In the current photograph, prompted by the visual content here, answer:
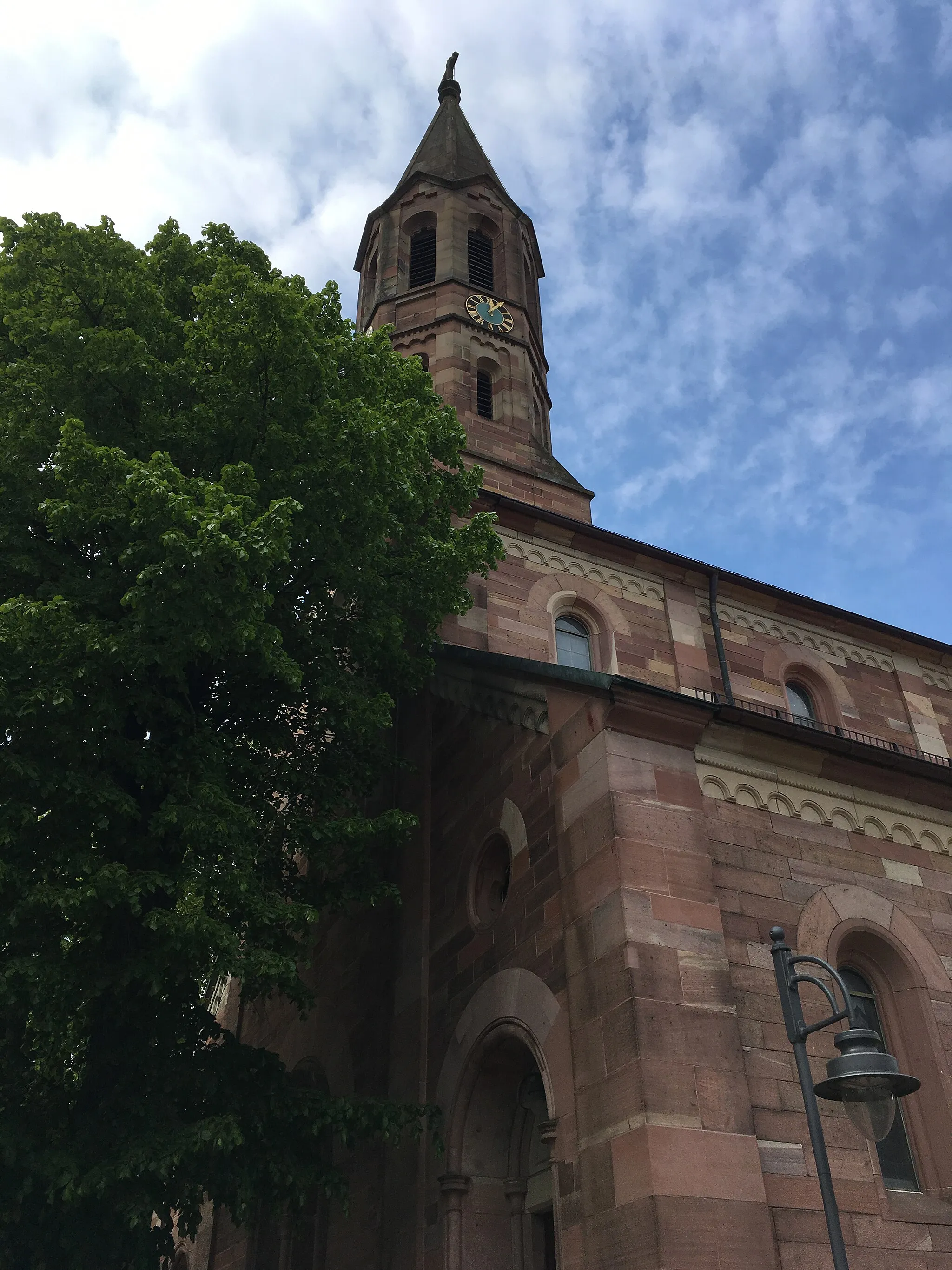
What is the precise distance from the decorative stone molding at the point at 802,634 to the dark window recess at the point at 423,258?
35.8 ft

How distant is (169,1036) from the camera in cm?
1026

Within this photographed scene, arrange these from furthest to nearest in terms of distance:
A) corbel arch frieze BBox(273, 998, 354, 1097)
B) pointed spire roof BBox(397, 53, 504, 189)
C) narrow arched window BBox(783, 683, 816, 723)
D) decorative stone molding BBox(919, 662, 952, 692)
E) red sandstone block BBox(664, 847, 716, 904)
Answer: pointed spire roof BBox(397, 53, 504, 189) < decorative stone molding BBox(919, 662, 952, 692) < narrow arched window BBox(783, 683, 816, 723) < corbel arch frieze BBox(273, 998, 354, 1097) < red sandstone block BBox(664, 847, 716, 904)

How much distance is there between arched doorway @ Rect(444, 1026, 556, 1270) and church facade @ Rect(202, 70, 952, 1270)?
2cm

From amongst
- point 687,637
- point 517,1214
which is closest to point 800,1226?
point 517,1214

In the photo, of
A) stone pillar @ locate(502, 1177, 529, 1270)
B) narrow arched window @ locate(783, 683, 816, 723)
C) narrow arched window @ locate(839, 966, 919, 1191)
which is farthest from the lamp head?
narrow arched window @ locate(783, 683, 816, 723)

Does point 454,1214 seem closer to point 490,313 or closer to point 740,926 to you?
point 740,926

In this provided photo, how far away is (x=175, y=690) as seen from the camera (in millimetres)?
10898

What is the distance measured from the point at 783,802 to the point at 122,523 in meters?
6.75

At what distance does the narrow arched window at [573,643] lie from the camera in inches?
717

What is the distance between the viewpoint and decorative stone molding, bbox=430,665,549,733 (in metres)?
11.7

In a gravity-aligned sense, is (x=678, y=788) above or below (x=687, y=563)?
below

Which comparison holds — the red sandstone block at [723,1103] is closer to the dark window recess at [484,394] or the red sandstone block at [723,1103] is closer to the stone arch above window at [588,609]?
the stone arch above window at [588,609]

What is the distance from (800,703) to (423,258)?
14.2 meters

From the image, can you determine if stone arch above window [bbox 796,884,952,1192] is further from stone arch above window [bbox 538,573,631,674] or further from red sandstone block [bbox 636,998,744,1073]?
stone arch above window [bbox 538,573,631,674]
